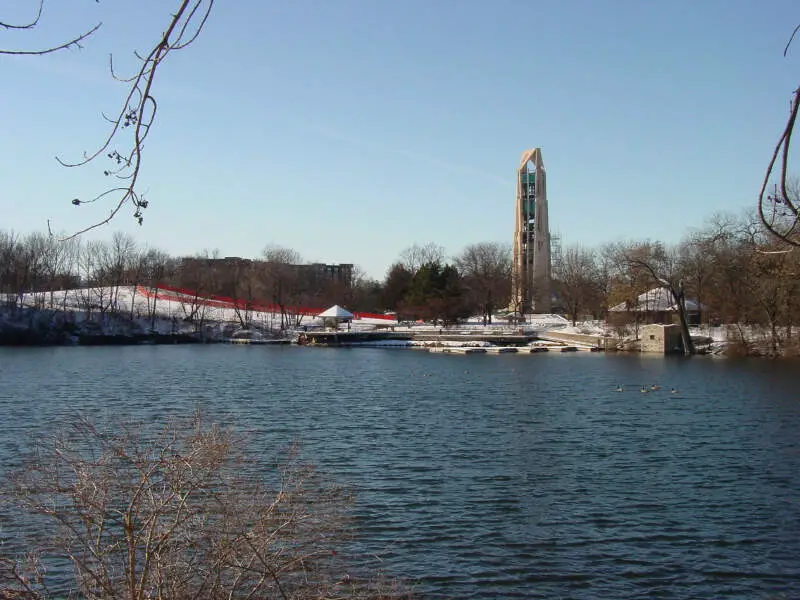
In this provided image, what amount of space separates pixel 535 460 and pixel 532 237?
84.3 meters

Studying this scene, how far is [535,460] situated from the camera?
2002cm

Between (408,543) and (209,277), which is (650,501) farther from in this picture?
(209,277)

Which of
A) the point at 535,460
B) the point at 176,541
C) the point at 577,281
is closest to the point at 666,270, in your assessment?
the point at 577,281

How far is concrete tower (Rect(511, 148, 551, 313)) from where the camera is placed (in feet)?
325

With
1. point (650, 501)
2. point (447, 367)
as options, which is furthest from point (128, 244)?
point (650, 501)

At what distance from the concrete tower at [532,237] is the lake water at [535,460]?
5376 centimetres

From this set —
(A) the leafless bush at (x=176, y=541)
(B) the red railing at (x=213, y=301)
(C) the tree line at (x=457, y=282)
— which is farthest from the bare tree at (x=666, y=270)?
(A) the leafless bush at (x=176, y=541)

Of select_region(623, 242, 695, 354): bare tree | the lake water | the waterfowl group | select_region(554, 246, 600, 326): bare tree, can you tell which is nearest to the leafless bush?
the lake water

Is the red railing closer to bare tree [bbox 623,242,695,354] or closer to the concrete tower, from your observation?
the concrete tower

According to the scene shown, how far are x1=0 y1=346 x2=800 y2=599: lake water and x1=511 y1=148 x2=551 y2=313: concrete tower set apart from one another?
53758 millimetres

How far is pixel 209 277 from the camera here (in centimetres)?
10388

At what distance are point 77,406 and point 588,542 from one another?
21.5 meters

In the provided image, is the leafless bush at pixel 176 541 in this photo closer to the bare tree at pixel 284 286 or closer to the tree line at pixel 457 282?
the tree line at pixel 457 282

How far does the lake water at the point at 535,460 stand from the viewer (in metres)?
12.3
